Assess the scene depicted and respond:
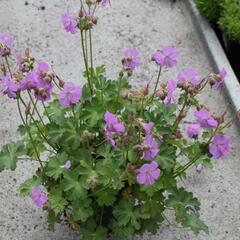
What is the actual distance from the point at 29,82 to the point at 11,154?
1.49 feet

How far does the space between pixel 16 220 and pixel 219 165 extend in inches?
41.8

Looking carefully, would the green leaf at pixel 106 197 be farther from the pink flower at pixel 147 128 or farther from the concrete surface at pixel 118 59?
the concrete surface at pixel 118 59

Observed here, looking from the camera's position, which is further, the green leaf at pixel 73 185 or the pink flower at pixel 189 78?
the green leaf at pixel 73 185

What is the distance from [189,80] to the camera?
234 cm

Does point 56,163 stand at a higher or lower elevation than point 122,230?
higher

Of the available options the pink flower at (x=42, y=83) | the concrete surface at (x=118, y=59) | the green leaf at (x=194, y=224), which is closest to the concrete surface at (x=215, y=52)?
the concrete surface at (x=118, y=59)

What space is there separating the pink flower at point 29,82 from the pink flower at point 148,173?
18.5 inches

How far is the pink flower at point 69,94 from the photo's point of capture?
2279 mm

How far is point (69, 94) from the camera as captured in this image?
7.50 feet

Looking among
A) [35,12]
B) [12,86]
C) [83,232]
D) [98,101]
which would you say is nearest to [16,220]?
[83,232]

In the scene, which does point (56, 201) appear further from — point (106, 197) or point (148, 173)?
point (148, 173)

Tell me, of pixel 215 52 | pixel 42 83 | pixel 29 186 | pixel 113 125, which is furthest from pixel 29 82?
pixel 215 52

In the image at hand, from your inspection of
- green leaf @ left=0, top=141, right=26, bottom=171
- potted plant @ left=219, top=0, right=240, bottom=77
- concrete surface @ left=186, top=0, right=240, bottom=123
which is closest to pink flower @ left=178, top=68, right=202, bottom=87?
green leaf @ left=0, top=141, right=26, bottom=171

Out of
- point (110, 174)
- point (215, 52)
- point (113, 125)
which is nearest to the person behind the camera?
point (113, 125)
